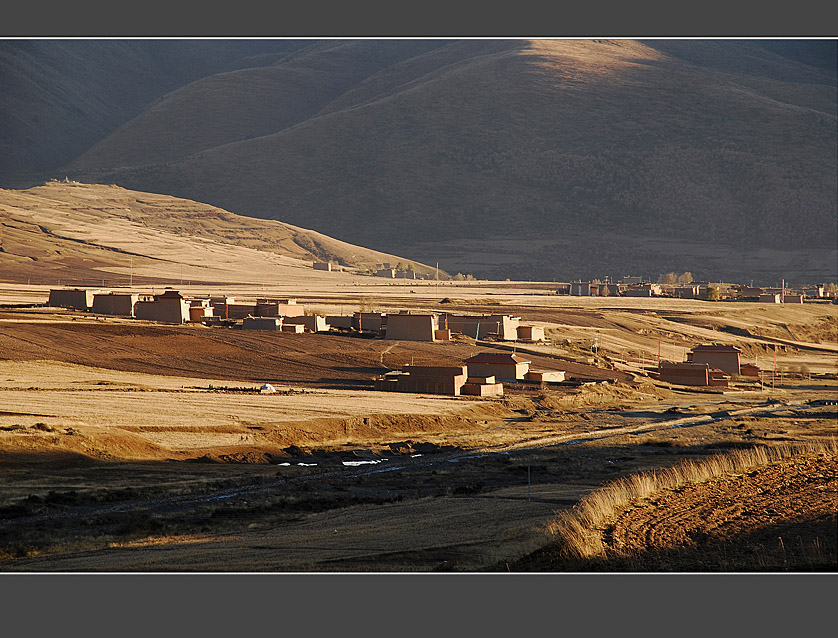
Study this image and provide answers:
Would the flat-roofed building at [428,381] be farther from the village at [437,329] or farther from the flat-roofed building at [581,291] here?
the flat-roofed building at [581,291]

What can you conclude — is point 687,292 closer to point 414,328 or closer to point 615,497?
point 414,328

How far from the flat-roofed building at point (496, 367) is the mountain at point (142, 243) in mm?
60396

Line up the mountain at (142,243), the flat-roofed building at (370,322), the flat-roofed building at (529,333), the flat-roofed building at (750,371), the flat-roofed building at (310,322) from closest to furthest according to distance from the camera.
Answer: the flat-roofed building at (750,371), the flat-roofed building at (310,322), the flat-roofed building at (370,322), the flat-roofed building at (529,333), the mountain at (142,243)

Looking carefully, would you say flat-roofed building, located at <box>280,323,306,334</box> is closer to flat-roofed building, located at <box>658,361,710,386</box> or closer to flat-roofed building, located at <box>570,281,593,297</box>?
flat-roofed building, located at <box>658,361,710,386</box>

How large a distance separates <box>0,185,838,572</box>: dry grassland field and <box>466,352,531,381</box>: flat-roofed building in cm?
132

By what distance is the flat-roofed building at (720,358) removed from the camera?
7056cm

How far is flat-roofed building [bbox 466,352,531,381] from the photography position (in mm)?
59156

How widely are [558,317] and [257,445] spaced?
56.9 meters

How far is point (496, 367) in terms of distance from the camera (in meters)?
59.4

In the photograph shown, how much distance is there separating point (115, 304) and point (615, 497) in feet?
194

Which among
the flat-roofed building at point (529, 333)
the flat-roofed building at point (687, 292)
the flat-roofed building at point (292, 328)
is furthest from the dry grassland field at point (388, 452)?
the flat-roofed building at point (687, 292)

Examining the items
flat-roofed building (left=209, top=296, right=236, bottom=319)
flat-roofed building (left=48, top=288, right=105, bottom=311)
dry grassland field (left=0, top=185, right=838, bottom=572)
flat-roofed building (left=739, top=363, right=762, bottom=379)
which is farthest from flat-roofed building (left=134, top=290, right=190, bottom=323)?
flat-roofed building (left=739, top=363, right=762, bottom=379)

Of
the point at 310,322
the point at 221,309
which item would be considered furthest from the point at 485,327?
the point at 221,309

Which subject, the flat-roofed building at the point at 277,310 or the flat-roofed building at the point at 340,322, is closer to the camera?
the flat-roofed building at the point at 277,310
